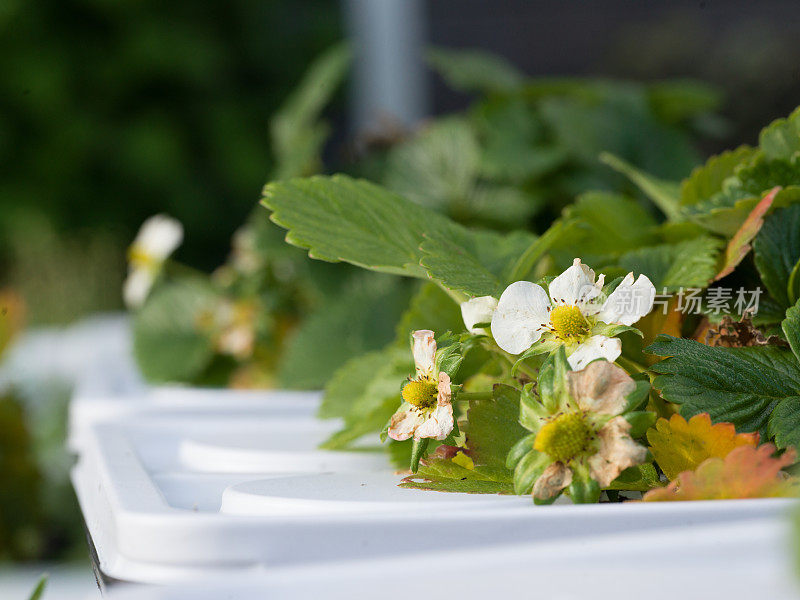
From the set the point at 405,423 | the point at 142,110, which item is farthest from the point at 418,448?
the point at 142,110

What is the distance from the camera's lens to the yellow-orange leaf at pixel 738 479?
1.15ft

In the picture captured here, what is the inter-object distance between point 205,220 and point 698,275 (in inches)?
145

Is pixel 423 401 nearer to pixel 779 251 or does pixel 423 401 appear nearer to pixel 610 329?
pixel 610 329

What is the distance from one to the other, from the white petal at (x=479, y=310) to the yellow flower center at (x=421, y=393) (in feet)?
0.12

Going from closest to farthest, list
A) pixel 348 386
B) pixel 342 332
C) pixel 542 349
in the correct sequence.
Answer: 1. pixel 542 349
2. pixel 348 386
3. pixel 342 332

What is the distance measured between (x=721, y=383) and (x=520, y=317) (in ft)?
0.31

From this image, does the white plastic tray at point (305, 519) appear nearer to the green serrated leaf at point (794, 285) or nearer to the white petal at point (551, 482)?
the white petal at point (551, 482)

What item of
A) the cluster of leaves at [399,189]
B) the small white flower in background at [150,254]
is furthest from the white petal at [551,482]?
the small white flower in background at [150,254]

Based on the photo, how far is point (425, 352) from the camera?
1.34 feet

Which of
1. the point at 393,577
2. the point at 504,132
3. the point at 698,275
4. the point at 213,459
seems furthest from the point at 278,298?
the point at 393,577

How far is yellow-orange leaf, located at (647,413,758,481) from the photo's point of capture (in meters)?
0.38

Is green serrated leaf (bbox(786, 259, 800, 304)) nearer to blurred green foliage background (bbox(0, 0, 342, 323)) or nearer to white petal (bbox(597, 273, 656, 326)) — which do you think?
white petal (bbox(597, 273, 656, 326))

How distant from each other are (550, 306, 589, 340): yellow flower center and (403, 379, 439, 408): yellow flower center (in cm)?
6

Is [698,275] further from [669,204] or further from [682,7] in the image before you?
[682,7]
